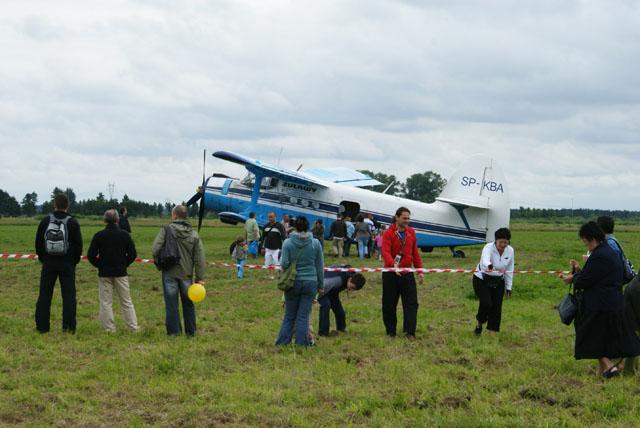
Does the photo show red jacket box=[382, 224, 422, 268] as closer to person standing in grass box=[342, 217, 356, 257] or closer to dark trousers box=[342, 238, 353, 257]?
person standing in grass box=[342, 217, 356, 257]

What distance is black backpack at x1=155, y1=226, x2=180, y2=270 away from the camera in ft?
32.5

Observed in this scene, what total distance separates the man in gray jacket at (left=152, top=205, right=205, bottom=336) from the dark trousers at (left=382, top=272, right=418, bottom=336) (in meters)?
2.44

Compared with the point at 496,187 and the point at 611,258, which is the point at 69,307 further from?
the point at 496,187

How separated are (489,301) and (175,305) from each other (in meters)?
4.15

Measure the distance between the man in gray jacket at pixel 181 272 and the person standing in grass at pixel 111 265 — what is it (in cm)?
69

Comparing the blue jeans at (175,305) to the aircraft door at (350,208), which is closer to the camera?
the blue jeans at (175,305)

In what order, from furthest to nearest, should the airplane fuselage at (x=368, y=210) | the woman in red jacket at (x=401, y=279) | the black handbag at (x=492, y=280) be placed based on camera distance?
the airplane fuselage at (x=368, y=210), the black handbag at (x=492, y=280), the woman in red jacket at (x=401, y=279)

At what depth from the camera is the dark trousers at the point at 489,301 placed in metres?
10.2

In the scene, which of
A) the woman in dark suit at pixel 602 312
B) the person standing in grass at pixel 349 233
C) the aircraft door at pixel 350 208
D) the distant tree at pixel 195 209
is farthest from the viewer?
the distant tree at pixel 195 209

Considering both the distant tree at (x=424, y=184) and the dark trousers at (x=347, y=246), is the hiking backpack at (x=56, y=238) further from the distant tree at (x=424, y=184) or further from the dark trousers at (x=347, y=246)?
the distant tree at (x=424, y=184)

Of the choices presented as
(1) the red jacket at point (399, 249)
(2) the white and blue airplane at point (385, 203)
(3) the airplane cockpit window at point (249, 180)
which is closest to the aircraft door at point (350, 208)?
(2) the white and blue airplane at point (385, 203)

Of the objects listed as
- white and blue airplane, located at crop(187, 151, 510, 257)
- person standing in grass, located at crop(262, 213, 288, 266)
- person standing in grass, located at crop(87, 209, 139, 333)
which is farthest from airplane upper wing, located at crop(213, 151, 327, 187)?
person standing in grass, located at crop(87, 209, 139, 333)

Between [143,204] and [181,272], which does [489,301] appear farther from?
[143,204]

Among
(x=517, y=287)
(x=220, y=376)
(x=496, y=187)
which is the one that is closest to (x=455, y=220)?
(x=496, y=187)
